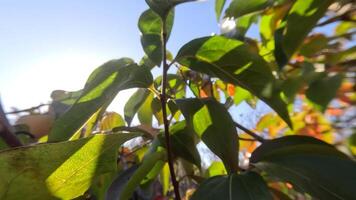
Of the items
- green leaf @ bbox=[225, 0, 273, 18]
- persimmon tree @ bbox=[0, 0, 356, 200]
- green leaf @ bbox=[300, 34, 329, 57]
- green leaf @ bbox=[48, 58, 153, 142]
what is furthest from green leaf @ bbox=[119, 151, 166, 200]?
green leaf @ bbox=[300, 34, 329, 57]

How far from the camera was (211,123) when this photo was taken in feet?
1.67

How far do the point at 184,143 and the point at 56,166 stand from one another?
1.02 feet

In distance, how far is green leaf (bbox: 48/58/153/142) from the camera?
1.56 feet

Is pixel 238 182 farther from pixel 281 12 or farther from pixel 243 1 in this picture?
pixel 281 12

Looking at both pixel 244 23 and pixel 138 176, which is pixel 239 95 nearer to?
pixel 244 23

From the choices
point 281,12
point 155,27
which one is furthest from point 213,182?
point 281,12

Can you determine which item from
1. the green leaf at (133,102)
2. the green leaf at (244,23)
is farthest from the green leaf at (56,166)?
the green leaf at (244,23)

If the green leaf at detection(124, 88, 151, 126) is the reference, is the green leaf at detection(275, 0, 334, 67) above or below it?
above

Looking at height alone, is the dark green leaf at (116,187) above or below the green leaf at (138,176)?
below

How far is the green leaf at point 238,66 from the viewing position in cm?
54

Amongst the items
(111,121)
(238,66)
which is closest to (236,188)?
(238,66)

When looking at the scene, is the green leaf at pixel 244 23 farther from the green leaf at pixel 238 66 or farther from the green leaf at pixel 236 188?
the green leaf at pixel 236 188

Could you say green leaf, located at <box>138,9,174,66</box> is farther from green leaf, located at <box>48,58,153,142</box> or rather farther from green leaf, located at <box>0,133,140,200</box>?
green leaf, located at <box>0,133,140,200</box>

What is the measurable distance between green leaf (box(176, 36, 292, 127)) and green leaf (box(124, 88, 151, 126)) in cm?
19
